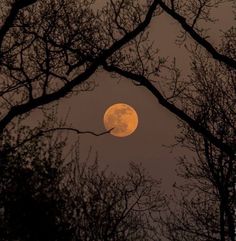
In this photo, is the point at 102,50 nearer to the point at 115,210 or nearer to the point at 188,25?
the point at 188,25

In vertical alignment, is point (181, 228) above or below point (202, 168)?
below

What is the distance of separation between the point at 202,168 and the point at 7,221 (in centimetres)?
743

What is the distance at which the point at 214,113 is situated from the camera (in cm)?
1956

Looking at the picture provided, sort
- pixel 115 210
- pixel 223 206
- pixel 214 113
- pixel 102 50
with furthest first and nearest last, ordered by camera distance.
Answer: pixel 115 210 < pixel 223 206 < pixel 214 113 < pixel 102 50

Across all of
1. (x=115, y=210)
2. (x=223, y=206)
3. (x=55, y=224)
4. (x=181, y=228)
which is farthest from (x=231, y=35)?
(x=115, y=210)

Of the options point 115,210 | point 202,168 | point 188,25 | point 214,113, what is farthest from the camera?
point 115,210

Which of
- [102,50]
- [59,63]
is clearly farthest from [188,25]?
[59,63]

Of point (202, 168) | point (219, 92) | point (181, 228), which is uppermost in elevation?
point (219, 92)

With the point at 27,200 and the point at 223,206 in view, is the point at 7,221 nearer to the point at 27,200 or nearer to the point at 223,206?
the point at 27,200

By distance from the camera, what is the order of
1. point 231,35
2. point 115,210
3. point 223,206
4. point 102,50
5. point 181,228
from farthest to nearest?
point 115,210
point 181,228
point 223,206
point 231,35
point 102,50

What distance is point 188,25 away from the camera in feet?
39.7

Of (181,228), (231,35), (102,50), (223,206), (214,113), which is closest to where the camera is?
(102,50)

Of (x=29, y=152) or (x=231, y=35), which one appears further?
(x=29, y=152)

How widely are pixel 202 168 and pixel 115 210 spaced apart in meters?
8.88
